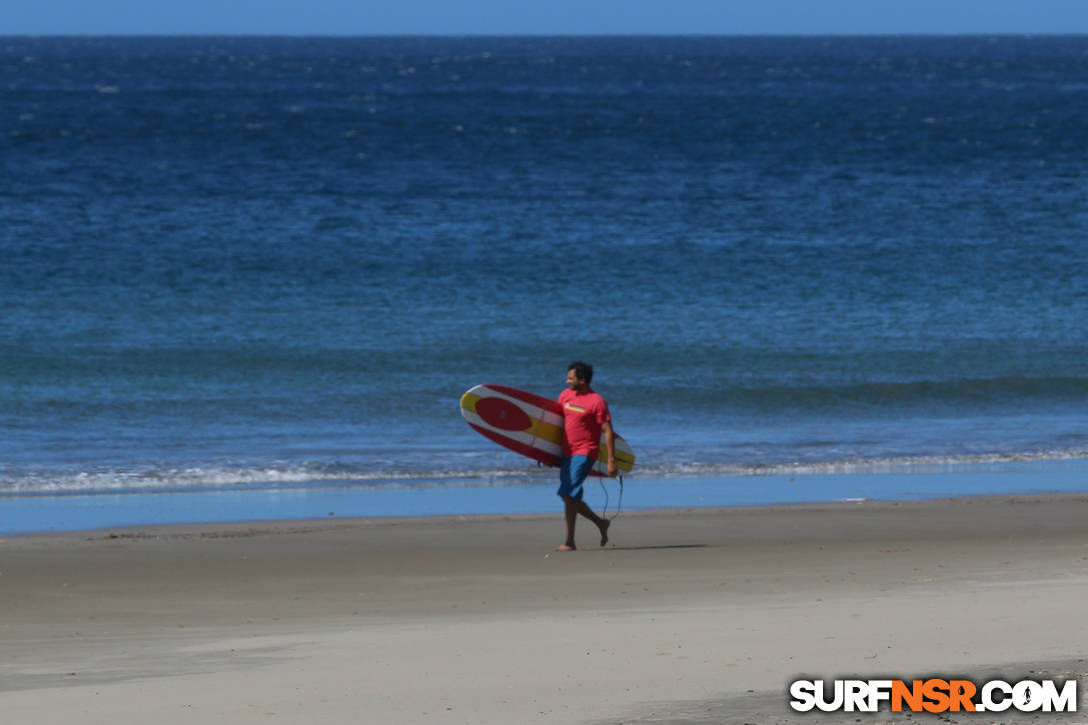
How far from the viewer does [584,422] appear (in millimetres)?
11023

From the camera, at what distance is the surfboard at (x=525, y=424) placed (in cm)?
1179

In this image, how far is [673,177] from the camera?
43.7m

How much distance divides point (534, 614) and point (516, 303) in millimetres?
17044

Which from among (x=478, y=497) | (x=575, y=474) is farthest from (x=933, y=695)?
(x=478, y=497)

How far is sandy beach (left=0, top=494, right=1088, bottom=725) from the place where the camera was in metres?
6.68

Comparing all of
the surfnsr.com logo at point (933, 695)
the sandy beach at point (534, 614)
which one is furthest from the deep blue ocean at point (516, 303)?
the surfnsr.com logo at point (933, 695)

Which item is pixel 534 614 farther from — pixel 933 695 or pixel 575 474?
pixel 933 695

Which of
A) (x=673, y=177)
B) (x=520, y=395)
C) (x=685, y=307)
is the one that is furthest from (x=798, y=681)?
(x=673, y=177)

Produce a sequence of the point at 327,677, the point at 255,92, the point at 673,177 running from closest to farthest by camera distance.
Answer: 1. the point at 327,677
2. the point at 673,177
3. the point at 255,92

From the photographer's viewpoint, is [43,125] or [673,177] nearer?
[673,177]

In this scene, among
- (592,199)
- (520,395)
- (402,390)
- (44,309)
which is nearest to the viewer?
(520,395)

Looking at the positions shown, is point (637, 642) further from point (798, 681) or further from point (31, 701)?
point (31, 701)

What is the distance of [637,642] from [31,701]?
2896 mm

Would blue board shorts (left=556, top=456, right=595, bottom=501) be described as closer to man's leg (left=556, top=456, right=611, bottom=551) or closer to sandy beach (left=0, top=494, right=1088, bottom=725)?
man's leg (left=556, top=456, right=611, bottom=551)
